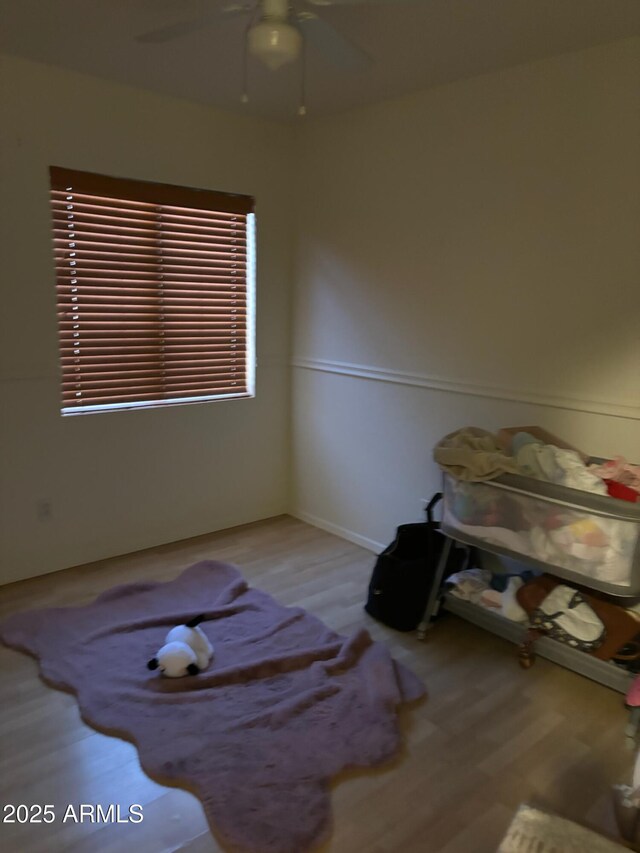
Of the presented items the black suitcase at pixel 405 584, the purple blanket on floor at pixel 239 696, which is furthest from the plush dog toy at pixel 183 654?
the black suitcase at pixel 405 584

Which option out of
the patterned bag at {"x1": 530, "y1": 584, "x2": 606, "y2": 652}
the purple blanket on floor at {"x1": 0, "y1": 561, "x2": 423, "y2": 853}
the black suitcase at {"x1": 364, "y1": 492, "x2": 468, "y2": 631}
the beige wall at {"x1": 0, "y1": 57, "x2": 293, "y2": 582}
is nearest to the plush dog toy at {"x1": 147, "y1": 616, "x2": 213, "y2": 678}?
the purple blanket on floor at {"x1": 0, "y1": 561, "x2": 423, "y2": 853}

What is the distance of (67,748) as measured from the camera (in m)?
2.04

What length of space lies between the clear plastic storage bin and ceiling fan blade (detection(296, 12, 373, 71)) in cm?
156

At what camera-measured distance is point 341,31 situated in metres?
2.29

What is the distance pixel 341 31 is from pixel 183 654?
2424mm

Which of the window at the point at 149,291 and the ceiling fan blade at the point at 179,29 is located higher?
the ceiling fan blade at the point at 179,29

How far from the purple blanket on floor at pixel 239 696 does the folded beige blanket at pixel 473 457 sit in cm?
82

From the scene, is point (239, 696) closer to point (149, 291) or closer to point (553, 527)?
point (553, 527)

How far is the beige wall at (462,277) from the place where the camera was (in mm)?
2430

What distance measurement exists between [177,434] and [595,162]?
8.11 ft

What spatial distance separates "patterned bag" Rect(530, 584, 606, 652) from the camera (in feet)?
7.63

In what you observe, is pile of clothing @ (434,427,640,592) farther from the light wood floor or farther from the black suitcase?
the light wood floor

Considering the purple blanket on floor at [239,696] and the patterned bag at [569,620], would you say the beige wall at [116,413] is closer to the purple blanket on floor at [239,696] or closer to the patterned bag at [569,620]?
the purple blanket on floor at [239,696]

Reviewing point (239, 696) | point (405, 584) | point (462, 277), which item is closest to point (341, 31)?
point (462, 277)
